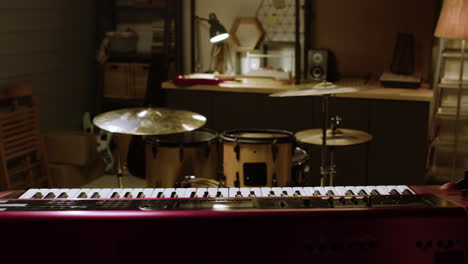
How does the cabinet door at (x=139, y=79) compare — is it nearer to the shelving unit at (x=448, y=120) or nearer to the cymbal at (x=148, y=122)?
the cymbal at (x=148, y=122)

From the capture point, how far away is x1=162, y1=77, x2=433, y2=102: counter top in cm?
411

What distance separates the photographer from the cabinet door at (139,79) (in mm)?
5121

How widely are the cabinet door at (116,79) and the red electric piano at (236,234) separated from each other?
3389mm

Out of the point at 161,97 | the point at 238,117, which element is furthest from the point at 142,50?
Answer: the point at 238,117

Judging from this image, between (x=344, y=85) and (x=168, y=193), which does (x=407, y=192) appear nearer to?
(x=168, y=193)

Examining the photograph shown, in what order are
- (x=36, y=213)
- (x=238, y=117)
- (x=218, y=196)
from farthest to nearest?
(x=238, y=117), (x=218, y=196), (x=36, y=213)

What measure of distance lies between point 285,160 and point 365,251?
1595mm

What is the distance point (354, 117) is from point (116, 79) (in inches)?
84.2

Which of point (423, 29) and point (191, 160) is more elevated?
point (423, 29)

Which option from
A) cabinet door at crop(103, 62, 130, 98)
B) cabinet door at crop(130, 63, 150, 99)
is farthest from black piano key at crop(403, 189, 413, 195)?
cabinet door at crop(103, 62, 130, 98)

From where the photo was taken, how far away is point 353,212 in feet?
6.10

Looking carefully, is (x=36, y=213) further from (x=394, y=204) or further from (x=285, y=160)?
(x=285, y=160)

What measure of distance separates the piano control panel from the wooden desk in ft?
7.12

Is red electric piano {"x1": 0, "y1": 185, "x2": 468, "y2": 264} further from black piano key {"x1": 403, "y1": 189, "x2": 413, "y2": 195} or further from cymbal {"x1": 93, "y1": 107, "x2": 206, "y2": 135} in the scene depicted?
cymbal {"x1": 93, "y1": 107, "x2": 206, "y2": 135}
